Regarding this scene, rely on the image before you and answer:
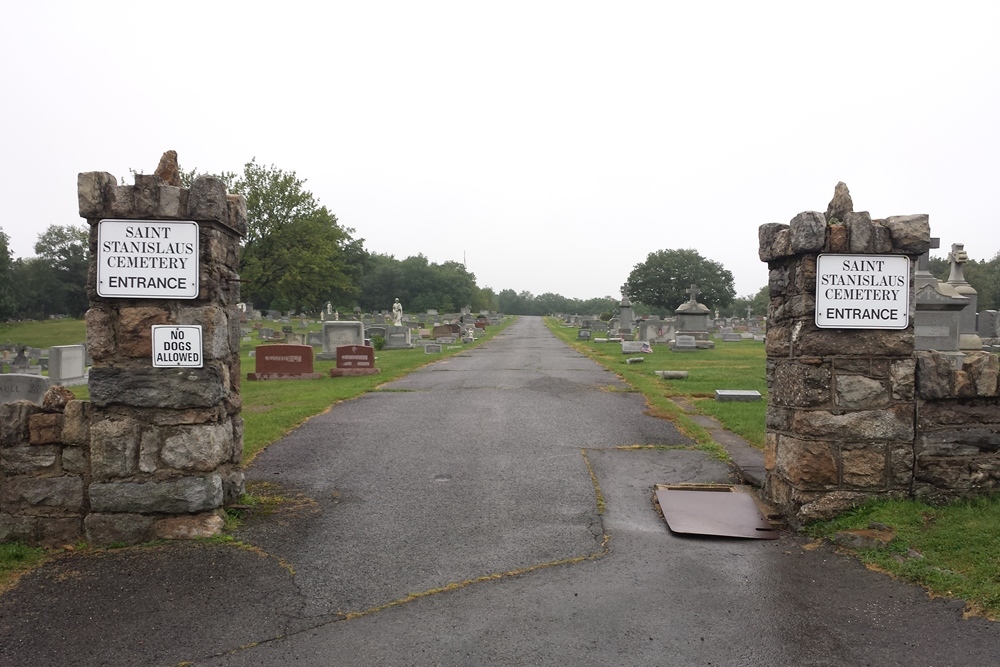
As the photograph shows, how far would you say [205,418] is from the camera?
486cm

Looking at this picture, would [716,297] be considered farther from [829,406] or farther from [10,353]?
[829,406]

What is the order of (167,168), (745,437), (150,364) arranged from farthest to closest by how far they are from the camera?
(745,437) → (167,168) → (150,364)

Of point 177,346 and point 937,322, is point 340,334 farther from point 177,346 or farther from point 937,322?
point 177,346

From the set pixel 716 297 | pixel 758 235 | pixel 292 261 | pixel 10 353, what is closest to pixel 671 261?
pixel 716 297

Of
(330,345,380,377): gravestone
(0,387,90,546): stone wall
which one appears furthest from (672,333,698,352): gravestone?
(0,387,90,546): stone wall

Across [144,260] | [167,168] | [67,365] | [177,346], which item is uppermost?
[167,168]

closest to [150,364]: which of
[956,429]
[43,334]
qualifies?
[956,429]

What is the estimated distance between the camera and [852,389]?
5.13 m

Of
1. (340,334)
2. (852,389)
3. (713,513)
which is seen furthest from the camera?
(340,334)

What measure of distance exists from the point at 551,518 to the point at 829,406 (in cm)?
245

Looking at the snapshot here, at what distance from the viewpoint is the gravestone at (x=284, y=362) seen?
656 inches

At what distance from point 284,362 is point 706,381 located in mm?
10760

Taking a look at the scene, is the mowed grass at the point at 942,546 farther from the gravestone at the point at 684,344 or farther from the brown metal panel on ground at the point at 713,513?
the gravestone at the point at 684,344

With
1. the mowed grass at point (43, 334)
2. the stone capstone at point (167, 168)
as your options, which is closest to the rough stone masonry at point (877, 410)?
the stone capstone at point (167, 168)
